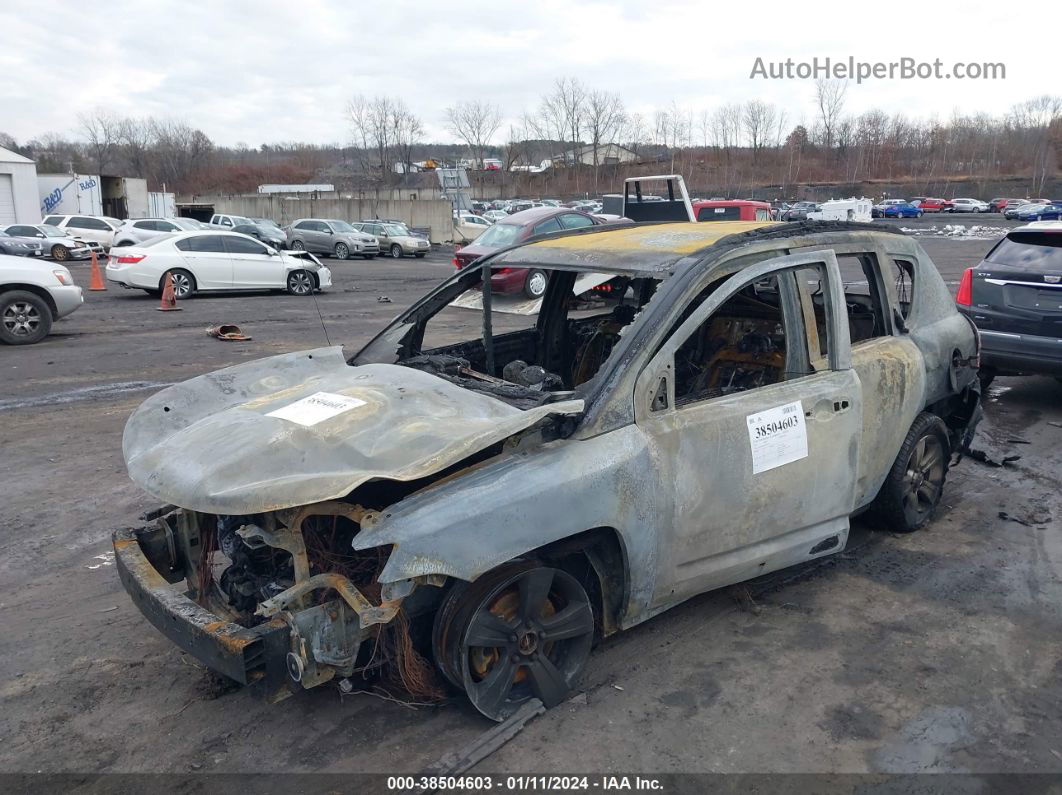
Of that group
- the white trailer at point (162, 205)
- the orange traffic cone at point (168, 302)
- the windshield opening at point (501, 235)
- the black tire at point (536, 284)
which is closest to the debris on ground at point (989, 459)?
the black tire at point (536, 284)

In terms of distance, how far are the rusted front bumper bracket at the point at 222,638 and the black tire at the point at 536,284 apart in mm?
2784

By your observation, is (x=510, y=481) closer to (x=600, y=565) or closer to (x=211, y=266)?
(x=600, y=565)

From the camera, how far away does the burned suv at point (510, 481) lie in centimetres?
294

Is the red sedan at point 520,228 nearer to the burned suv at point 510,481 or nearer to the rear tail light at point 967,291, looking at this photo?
the rear tail light at point 967,291

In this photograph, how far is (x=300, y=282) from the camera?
1909 centimetres

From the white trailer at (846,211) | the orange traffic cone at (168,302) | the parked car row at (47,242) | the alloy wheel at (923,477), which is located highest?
the white trailer at (846,211)

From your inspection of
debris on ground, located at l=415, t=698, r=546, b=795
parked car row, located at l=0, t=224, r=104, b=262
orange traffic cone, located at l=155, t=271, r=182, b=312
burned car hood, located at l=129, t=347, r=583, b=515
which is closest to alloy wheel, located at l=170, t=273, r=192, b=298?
orange traffic cone, located at l=155, t=271, r=182, b=312

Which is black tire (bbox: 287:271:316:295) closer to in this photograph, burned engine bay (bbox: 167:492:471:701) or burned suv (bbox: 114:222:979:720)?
burned suv (bbox: 114:222:979:720)

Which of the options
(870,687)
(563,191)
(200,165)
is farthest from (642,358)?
(200,165)

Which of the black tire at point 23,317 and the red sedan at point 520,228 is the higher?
the red sedan at point 520,228

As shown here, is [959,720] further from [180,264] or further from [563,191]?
[563,191]

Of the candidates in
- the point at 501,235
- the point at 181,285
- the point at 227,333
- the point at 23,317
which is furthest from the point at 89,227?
the point at 227,333

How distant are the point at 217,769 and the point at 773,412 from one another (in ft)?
8.78

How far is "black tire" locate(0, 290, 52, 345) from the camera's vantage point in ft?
38.0
